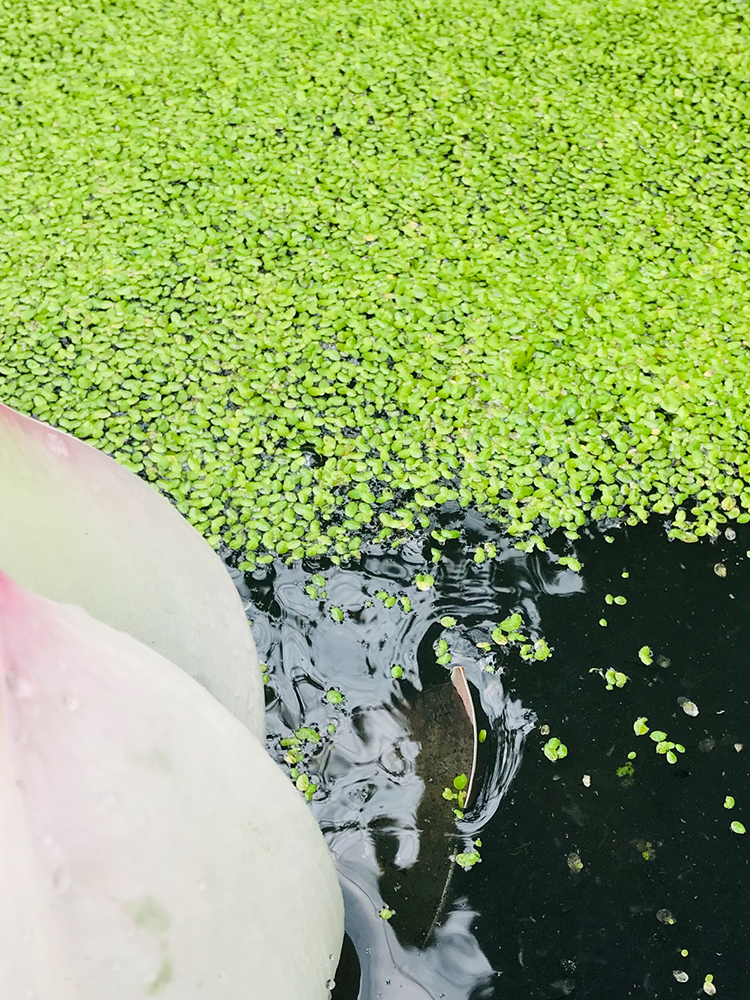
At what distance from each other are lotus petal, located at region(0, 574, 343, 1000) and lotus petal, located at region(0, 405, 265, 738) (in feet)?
0.45

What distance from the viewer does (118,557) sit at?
968 mm

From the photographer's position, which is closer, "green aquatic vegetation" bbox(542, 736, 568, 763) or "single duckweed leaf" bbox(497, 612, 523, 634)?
"green aquatic vegetation" bbox(542, 736, 568, 763)

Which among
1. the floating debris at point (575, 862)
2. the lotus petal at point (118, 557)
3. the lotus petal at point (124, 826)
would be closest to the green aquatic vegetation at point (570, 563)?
the floating debris at point (575, 862)

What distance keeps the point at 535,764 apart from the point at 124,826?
2.98ft

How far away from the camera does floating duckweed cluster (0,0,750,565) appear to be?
1847mm

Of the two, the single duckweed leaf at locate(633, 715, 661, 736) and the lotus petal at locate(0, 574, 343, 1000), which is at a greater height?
the lotus petal at locate(0, 574, 343, 1000)

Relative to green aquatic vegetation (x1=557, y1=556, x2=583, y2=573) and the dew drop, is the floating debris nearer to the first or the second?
green aquatic vegetation (x1=557, y1=556, x2=583, y2=573)

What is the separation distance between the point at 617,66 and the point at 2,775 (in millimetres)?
2306

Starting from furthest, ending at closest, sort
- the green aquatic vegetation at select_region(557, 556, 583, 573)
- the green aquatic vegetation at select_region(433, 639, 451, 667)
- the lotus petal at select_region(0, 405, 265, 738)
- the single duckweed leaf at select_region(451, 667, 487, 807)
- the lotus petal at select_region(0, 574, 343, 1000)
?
the green aquatic vegetation at select_region(557, 556, 583, 573) < the green aquatic vegetation at select_region(433, 639, 451, 667) < the single duckweed leaf at select_region(451, 667, 487, 807) < the lotus petal at select_region(0, 405, 265, 738) < the lotus petal at select_region(0, 574, 343, 1000)

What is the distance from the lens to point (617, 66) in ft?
8.05

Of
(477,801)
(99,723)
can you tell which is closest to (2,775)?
(99,723)

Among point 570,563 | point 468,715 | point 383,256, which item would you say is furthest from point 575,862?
point 383,256

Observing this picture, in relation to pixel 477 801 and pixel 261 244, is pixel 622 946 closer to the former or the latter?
pixel 477 801

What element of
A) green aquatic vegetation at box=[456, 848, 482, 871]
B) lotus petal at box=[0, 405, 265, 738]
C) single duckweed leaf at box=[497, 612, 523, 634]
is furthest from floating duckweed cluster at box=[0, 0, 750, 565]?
lotus petal at box=[0, 405, 265, 738]
